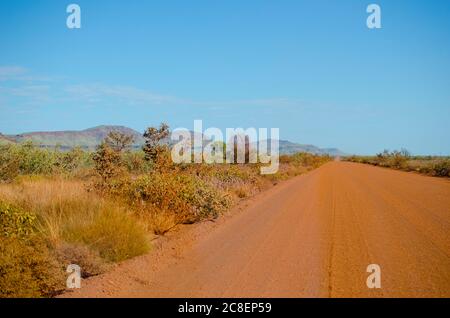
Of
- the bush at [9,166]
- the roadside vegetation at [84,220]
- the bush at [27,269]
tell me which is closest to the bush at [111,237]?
the roadside vegetation at [84,220]

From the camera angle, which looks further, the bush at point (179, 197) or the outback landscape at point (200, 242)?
the bush at point (179, 197)

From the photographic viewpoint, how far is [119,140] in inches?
833

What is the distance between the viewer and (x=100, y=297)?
6547 millimetres

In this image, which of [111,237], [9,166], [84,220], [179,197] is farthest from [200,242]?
[9,166]

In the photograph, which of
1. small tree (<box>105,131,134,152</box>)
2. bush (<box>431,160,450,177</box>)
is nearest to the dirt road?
small tree (<box>105,131,134,152</box>)

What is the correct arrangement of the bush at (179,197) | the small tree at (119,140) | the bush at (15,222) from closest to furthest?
the bush at (15,222) < the bush at (179,197) < the small tree at (119,140)

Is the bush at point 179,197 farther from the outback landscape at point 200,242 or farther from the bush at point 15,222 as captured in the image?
the bush at point 15,222

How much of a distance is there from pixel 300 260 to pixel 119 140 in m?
14.4

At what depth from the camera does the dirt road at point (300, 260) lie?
671 cm

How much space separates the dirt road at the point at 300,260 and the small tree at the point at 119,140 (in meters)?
8.98
